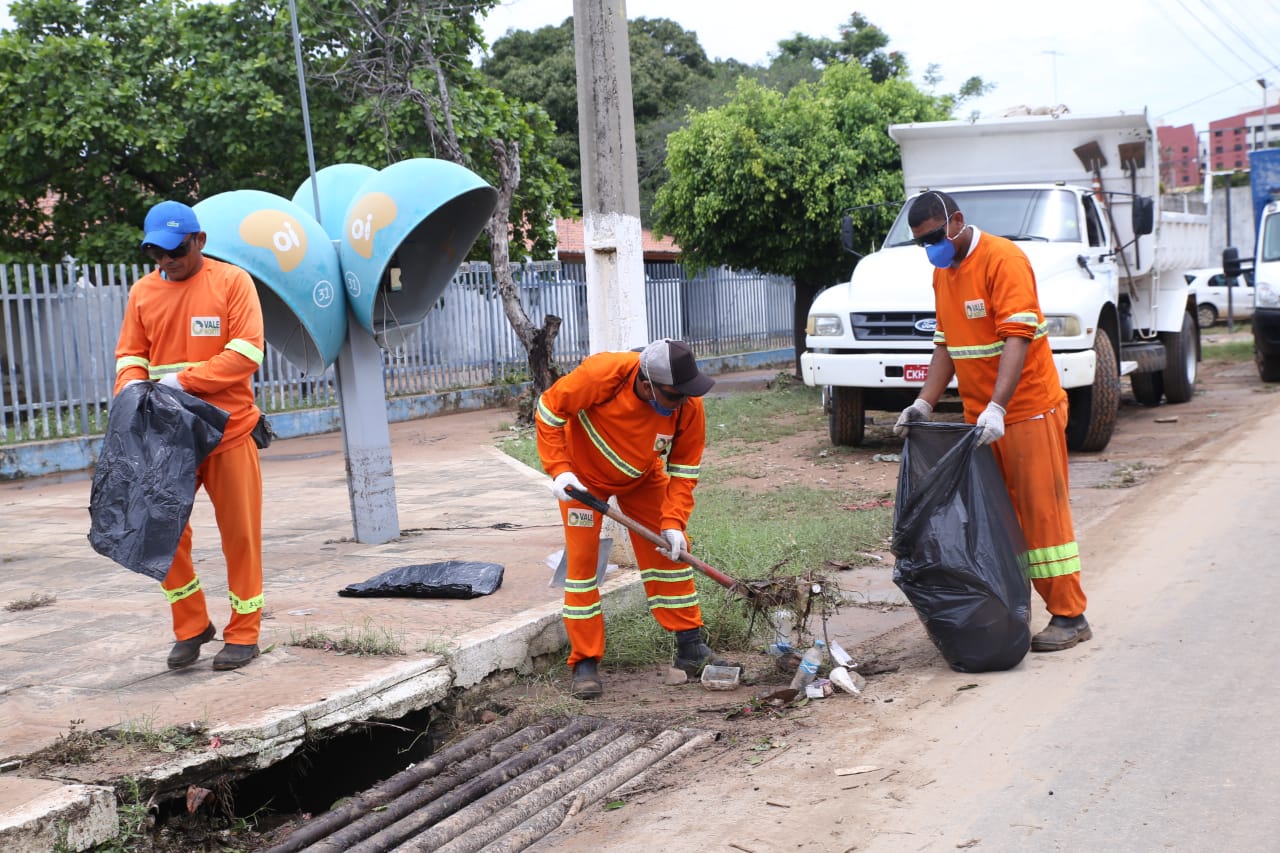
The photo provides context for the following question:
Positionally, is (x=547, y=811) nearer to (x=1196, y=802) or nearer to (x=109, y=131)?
(x=1196, y=802)

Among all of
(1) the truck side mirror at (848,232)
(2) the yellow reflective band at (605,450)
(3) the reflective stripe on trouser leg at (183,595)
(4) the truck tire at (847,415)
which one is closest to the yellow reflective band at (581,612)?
(2) the yellow reflective band at (605,450)

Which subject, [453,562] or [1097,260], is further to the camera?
[1097,260]

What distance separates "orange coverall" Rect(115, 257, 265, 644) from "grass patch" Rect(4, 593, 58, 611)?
5.49ft

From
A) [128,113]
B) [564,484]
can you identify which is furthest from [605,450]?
[128,113]

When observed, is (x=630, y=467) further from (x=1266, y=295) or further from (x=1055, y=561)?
(x=1266, y=295)

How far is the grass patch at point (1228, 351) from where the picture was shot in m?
20.7

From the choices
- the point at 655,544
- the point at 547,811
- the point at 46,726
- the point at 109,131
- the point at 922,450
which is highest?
the point at 109,131

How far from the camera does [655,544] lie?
16.1ft

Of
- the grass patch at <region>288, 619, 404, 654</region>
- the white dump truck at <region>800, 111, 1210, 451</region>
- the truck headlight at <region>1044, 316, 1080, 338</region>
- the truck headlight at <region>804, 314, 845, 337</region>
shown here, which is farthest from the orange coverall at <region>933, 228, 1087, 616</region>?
the truck headlight at <region>804, 314, 845, 337</region>

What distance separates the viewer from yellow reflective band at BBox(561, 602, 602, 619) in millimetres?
4941

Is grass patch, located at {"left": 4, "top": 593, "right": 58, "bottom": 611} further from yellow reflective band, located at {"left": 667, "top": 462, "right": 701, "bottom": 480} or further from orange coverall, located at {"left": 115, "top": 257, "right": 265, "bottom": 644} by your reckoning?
yellow reflective band, located at {"left": 667, "top": 462, "right": 701, "bottom": 480}

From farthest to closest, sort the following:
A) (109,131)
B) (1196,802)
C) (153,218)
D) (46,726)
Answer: (109,131) → (153,218) → (46,726) → (1196,802)

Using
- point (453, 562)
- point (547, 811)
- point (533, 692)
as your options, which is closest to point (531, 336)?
point (453, 562)

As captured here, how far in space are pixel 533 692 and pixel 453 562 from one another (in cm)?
142
